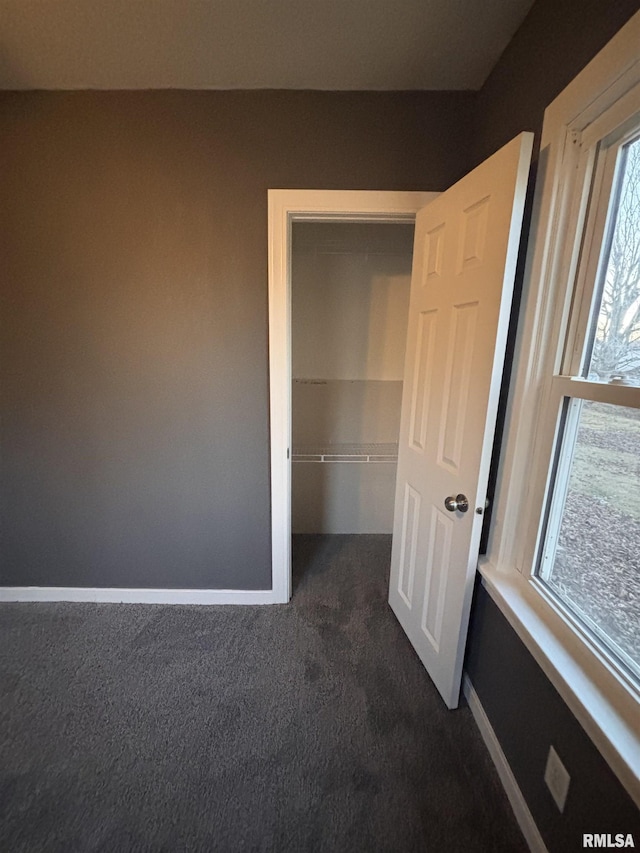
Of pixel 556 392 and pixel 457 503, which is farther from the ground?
pixel 556 392

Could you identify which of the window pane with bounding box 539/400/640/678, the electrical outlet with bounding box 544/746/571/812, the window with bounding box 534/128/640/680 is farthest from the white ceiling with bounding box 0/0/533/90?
the electrical outlet with bounding box 544/746/571/812

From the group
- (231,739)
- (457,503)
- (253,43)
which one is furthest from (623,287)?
(231,739)

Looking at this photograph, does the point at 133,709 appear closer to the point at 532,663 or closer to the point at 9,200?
the point at 532,663

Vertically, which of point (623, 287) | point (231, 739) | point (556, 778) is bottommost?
point (231, 739)

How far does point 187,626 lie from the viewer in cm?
186

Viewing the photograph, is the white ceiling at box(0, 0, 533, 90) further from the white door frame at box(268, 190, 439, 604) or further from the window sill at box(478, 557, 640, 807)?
the window sill at box(478, 557, 640, 807)

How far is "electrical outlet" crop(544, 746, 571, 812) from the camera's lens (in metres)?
0.92

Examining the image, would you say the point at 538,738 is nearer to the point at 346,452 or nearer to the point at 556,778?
the point at 556,778

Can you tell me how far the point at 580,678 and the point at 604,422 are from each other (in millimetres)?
661

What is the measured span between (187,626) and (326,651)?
733 millimetres

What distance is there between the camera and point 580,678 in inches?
35.9

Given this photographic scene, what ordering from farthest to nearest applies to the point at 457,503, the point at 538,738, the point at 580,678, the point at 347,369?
the point at 347,369 < the point at 457,503 < the point at 538,738 < the point at 580,678

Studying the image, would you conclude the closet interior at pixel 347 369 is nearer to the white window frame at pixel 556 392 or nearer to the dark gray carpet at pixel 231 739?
the dark gray carpet at pixel 231 739

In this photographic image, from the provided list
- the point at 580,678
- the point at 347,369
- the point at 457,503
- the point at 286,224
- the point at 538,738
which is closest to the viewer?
the point at 580,678
